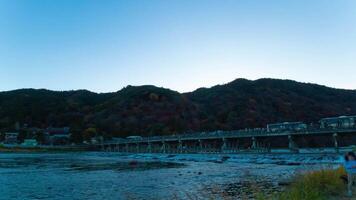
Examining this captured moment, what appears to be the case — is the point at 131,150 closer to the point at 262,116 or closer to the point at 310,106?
the point at 262,116

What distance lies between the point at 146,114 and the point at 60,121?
129 feet

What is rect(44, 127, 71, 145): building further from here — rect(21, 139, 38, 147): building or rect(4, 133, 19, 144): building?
rect(4, 133, 19, 144): building

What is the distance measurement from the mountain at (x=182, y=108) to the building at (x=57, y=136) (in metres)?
5.00

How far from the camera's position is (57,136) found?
14712 cm

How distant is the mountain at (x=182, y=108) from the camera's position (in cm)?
13350

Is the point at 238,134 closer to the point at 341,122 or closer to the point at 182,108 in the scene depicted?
the point at 341,122

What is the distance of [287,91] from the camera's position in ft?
484

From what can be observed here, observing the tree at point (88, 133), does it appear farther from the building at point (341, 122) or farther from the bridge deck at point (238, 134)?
the building at point (341, 122)

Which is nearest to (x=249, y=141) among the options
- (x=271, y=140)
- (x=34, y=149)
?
Result: (x=271, y=140)

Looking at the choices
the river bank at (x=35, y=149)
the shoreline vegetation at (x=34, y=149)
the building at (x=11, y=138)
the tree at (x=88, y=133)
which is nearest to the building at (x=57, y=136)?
the tree at (x=88, y=133)

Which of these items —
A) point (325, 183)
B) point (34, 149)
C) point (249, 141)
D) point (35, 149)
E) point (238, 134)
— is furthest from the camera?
point (35, 149)

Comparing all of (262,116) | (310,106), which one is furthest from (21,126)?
(310,106)

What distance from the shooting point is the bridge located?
232ft

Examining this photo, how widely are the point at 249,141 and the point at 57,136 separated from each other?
74.2 meters
